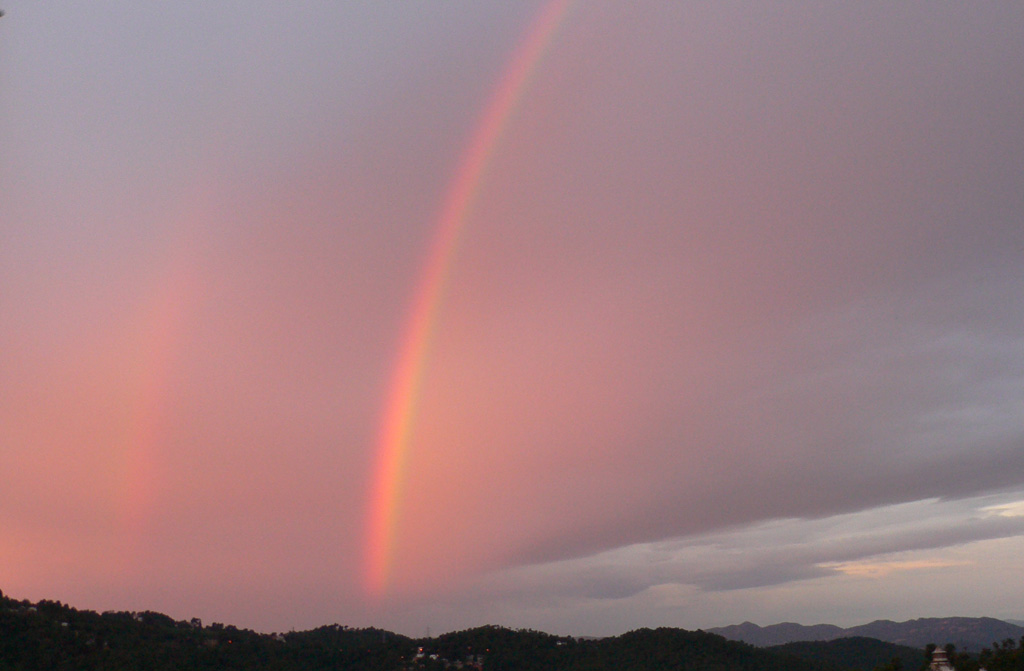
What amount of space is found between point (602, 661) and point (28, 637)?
237ft

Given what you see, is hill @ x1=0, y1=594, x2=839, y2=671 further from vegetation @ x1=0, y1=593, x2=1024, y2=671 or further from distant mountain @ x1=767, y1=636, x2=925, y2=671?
distant mountain @ x1=767, y1=636, x2=925, y2=671

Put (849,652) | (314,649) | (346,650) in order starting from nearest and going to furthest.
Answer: (314,649) < (346,650) < (849,652)

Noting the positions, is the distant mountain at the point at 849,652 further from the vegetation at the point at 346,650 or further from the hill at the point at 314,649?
the hill at the point at 314,649

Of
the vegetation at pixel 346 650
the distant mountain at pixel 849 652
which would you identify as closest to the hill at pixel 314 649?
the vegetation at pixel 346 650

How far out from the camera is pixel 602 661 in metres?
107

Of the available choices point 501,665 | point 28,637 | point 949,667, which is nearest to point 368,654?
point 501,665

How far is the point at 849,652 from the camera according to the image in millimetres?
126688

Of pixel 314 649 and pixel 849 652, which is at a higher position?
pixel 314 649

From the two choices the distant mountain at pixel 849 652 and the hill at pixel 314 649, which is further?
the distant mountain at pixel 849 652

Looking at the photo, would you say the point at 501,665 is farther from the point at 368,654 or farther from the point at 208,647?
the point at 208,647

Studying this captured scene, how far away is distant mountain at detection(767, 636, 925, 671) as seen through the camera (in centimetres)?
11444

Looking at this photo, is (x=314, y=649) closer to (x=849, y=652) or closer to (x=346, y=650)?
(x=346, y=650)

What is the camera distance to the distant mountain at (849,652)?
11444 centimetres

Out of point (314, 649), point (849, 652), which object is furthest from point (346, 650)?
point (849, 652)
